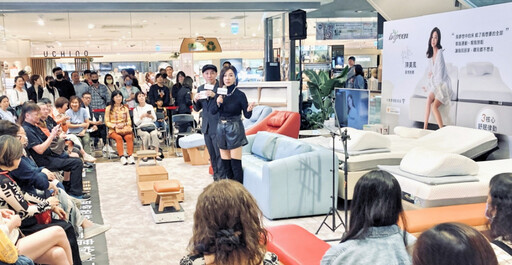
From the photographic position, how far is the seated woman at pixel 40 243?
3.05 meters

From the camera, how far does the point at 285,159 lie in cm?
514

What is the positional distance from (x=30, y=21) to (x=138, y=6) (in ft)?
17.1

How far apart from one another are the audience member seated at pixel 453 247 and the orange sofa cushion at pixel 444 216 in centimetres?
247

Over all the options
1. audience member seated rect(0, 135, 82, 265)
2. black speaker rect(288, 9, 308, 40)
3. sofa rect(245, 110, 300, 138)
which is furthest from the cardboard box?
black speaker rect(288, 9, 308, 40)

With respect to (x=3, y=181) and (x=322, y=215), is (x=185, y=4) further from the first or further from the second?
(x=3, y=181)

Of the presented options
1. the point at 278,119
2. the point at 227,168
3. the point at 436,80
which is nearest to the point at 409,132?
the point at 436,80

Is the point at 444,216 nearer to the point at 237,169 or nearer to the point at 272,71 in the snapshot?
the point at 237,169

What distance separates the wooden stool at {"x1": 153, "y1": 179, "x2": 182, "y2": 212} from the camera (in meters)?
5.19

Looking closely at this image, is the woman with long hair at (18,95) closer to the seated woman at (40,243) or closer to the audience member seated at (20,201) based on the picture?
the audience member seated at (20,201)

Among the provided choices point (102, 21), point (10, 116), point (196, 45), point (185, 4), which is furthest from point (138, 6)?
point (102, 21)

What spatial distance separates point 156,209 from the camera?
5344 millimetres

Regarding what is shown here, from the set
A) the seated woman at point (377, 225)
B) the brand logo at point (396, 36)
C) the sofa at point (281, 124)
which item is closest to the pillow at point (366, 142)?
the sofa at point (281, 124)

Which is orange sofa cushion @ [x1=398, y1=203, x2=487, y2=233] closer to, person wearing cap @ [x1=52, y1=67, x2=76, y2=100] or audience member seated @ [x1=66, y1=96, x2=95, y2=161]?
audience member seated @ [x1=66, y1=96, x2=95, y2=161]

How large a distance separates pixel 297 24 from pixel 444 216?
22.7ft
